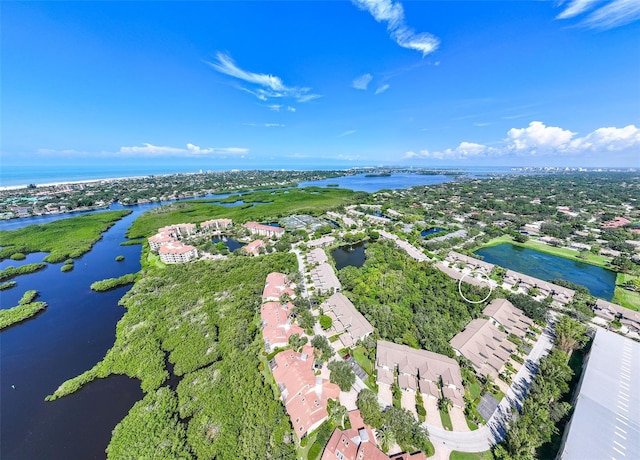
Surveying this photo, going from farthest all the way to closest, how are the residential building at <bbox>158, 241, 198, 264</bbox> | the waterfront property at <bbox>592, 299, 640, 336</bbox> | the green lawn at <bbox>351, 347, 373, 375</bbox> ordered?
1. the residential building at <bbox>158, 241, 198, 264</bbox>
2. the waterfront property at <bbox>592, 299, 640, 336</bbox>
3. the green lawn at <bbox>351, 347, 373, 375</bbox>

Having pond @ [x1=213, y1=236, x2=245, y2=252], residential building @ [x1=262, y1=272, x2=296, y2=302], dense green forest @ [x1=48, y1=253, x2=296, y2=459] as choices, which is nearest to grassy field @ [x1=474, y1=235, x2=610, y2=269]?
residential building @ [x1=262, y1=272, x2=296, y2=302]

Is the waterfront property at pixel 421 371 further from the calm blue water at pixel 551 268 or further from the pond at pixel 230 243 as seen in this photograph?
the pond at pixel 230 243

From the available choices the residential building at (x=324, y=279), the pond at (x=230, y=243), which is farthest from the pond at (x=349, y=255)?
the pond at (x=230, y=243)

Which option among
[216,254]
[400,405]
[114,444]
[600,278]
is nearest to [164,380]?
[114,444]

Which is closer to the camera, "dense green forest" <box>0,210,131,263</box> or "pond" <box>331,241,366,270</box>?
"pond" <box>331,241,366,270</box>

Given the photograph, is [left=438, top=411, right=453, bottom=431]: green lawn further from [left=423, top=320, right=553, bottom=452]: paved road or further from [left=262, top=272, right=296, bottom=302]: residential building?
[left=262, top=272, right=296, bottom=302]: residential building

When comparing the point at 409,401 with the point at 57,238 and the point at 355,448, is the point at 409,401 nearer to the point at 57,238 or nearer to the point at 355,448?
the point at 355,448

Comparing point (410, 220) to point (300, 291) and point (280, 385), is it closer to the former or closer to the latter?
point (300, 291)
